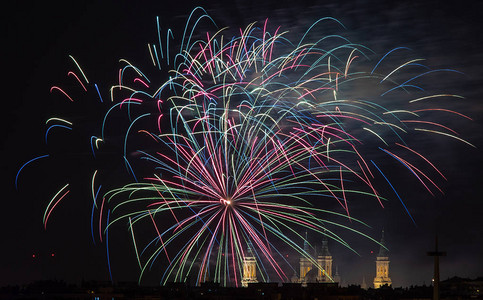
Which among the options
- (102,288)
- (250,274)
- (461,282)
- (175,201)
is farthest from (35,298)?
(250,274)

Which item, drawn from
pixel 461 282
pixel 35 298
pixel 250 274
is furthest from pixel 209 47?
pixel 250 274

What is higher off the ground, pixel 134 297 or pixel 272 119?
pixel 272 119

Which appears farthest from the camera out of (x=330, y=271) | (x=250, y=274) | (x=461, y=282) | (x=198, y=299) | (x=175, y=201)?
(x=330, y=271)

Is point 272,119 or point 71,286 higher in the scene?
point 272,119

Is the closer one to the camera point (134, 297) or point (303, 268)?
point (134, 297)

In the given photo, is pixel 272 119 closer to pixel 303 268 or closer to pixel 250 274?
pixel 250 274

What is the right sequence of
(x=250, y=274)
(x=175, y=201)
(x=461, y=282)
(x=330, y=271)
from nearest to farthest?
(x=175, y=201) < (x=461, y=282) < (x=250, y=274) < (x=330, y=271)

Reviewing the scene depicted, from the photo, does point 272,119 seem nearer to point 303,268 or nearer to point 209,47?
point 209,47

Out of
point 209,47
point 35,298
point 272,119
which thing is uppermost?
point 209,47

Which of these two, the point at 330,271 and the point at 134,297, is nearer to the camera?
the point at 134,297
